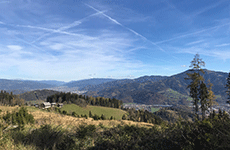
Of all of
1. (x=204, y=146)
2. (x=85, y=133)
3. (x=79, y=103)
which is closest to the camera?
(x=204, y=146)

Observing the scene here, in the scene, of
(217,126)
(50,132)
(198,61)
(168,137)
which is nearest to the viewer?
(217,126)

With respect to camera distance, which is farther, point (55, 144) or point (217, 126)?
point (55, 144)

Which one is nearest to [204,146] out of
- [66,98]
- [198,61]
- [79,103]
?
[198,61]

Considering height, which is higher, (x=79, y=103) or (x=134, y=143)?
(x=134, y=143)

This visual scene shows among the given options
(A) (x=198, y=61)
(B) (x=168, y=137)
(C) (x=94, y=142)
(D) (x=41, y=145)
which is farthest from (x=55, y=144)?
(A) (x=198, y=61)

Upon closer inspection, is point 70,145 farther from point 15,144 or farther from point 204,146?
point 204,146

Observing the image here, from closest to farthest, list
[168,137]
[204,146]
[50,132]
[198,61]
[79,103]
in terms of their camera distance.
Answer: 1. [204,146]
2. [168,137]
3. [50,132]
4. [198,61]
5. [79,103]

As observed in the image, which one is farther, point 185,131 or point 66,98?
point 66,98

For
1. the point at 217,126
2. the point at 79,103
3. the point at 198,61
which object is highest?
the point at 198,61

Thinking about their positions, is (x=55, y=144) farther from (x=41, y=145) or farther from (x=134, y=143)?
(x=134, y=143)
